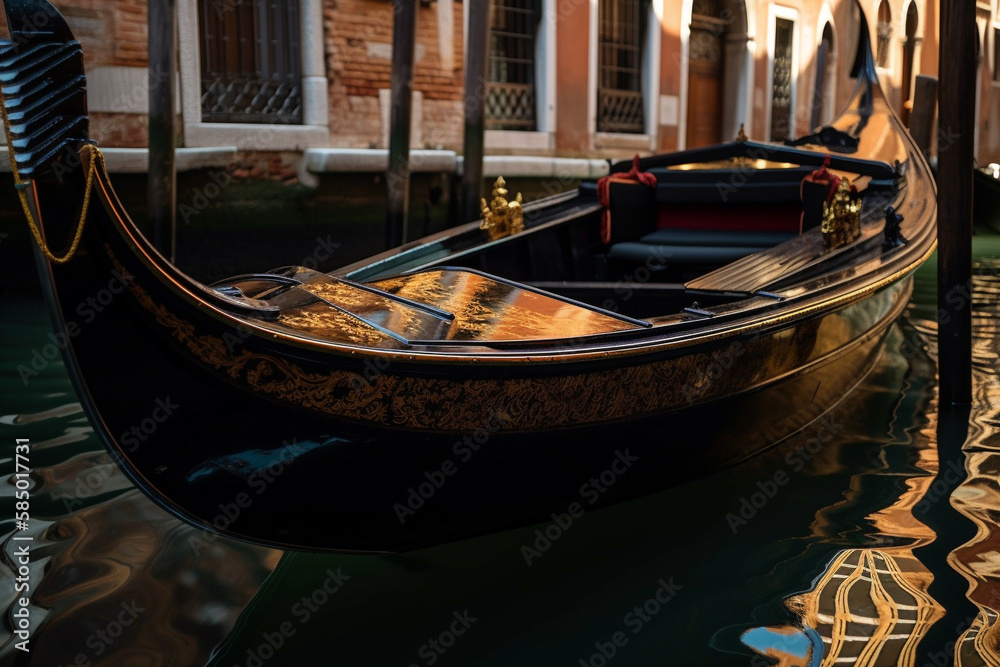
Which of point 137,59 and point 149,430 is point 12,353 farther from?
point 149,430

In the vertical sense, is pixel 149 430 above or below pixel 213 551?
above

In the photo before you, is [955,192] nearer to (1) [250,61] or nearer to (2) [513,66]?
(1) [250,61]

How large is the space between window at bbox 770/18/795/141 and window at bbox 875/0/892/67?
2.15 metres

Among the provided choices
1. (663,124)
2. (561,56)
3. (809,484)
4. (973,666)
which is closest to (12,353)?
(809,484)

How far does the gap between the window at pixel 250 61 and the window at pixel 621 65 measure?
3.02m

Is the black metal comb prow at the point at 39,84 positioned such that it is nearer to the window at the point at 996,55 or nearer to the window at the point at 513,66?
the window at the point at 513,66

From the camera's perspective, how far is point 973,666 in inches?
62.0

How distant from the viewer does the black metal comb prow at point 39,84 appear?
1232 millimetres

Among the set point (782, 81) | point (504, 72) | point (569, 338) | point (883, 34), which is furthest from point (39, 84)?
point (883, 34)

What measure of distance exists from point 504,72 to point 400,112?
2.49m

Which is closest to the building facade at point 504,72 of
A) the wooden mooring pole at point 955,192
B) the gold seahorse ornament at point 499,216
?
the gold seahorse ornament at point 499,216

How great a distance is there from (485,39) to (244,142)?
1454 mm

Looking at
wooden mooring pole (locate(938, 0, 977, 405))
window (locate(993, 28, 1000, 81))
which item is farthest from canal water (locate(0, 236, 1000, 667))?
window (locate(993, 28, 1000, 81))

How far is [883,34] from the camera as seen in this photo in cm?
1173
